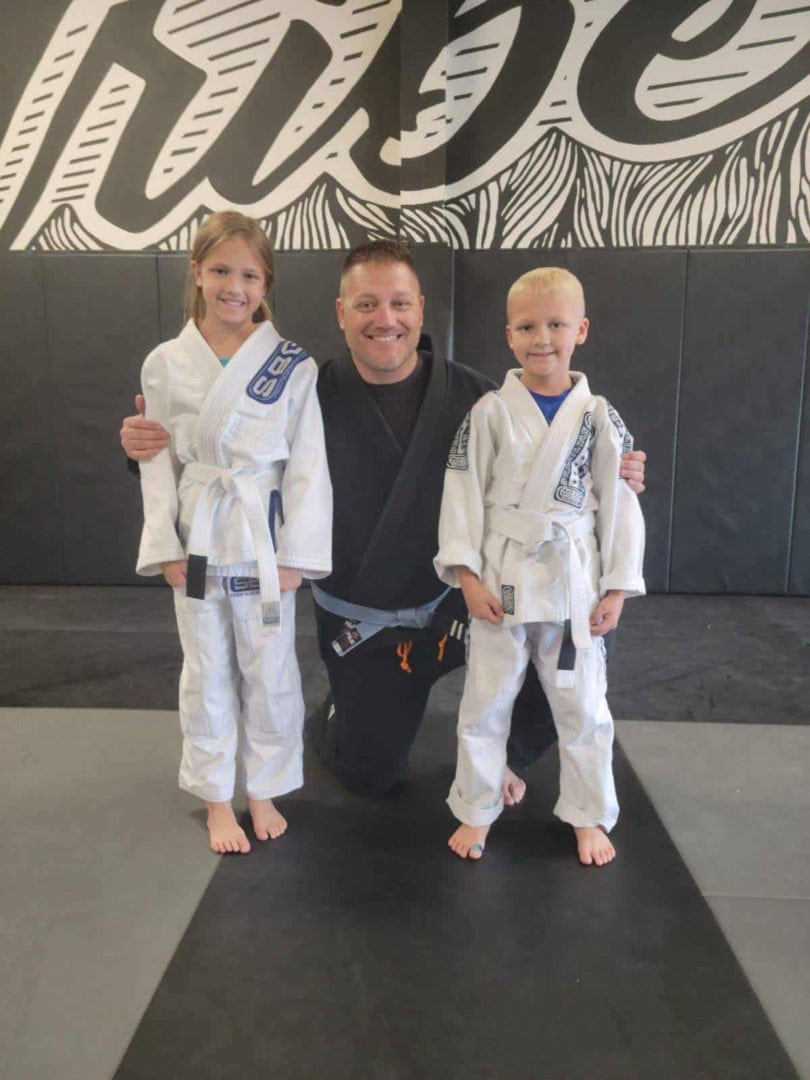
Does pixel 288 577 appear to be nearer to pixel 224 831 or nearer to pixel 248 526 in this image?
pixel 248 526

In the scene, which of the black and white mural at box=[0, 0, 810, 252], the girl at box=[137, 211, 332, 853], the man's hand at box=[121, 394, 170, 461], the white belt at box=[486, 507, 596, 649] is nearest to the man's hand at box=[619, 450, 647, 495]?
the white belt at box=[486, 507, 596, 649]

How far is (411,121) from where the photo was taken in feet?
12.6

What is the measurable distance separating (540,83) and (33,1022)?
165 inches

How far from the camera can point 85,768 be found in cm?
223

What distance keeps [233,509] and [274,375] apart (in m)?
0.32

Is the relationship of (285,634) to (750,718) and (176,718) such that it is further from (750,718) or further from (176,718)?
(750,718)

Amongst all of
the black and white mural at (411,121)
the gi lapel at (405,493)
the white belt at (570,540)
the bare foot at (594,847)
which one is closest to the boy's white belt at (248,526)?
the gi lapel at (405,493)

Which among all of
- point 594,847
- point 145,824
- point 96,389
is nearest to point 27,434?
point 96,389

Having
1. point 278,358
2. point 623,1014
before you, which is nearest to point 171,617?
point 278,358

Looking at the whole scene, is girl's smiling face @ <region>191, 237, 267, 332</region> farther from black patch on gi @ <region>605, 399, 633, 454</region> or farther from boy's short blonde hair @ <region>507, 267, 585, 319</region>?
black patch on gi @ <region>605, 399, 633, 454</region>

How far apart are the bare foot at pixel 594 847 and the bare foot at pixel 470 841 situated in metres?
0.22

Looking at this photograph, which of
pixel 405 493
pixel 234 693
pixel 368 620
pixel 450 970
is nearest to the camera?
pixel 450 970

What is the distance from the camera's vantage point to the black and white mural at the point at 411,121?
12.5 feet

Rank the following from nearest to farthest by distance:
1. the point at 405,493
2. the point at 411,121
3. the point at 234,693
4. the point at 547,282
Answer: the point at 547,282, the point at 234,693, the point at 405,493, the point at 411,121
